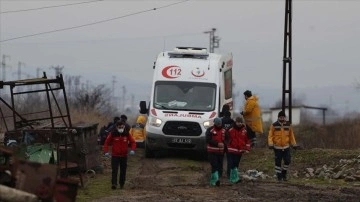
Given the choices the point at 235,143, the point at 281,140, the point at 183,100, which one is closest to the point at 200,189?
the point at 235,143

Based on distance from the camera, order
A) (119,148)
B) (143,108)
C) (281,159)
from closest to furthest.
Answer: (119,148) < (281,159) < (143,108)

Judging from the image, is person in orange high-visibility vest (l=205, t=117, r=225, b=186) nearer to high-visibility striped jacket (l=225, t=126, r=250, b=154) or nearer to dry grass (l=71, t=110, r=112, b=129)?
high-visibility striped jacket (l=225, t=126, r=250, b=154)

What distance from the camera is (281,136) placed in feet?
60.4

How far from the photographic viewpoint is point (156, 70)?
934 inches

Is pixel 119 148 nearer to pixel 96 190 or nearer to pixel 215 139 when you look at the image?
pixel 96 190

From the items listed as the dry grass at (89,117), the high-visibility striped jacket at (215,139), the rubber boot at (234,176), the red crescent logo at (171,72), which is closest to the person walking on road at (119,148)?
the high-visibility striped jacket at (215,139)

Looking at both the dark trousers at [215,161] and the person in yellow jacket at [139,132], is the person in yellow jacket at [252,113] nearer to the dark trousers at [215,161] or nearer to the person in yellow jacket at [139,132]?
the person in yellow jacket at [139,132]

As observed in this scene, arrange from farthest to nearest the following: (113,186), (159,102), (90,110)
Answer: (90,110), (159,102), (113,186)

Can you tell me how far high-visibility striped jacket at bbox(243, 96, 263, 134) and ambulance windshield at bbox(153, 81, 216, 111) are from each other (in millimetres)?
1157

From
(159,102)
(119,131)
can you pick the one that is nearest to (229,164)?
(119,131)

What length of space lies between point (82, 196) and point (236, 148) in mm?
4292

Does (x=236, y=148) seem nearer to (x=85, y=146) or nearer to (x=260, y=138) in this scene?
(x=85, y=146)

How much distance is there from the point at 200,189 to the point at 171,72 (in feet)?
26.1

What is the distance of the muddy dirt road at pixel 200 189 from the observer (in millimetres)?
14414
